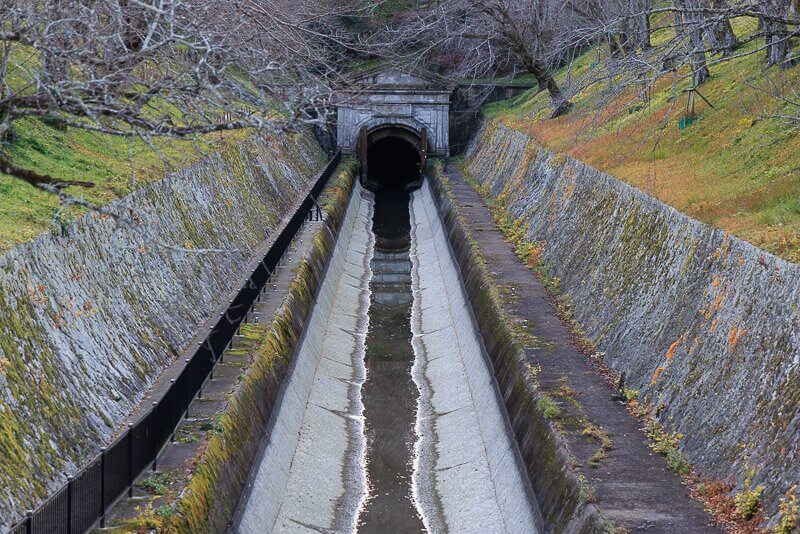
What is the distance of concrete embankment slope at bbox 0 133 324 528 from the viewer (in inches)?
471

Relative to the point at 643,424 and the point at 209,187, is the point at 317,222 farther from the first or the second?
the point at 643,424

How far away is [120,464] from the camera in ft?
40.6

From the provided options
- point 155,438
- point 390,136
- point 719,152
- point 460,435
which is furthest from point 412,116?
point 155,438

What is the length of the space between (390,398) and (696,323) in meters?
9.24

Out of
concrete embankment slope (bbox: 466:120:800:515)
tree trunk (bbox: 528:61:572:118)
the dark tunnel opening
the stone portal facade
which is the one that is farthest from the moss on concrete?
the dark tunnel opening

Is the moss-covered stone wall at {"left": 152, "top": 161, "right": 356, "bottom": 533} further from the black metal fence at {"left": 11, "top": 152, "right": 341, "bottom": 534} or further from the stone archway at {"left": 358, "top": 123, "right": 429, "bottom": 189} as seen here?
the stone archway at {"left": 358, "top": 123, "right": 429, "bottom": 189}

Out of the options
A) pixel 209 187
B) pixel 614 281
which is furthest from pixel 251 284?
pixel 614 281

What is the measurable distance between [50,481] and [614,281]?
11901mm

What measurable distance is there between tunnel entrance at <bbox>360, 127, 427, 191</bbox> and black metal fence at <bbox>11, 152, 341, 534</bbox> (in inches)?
1638

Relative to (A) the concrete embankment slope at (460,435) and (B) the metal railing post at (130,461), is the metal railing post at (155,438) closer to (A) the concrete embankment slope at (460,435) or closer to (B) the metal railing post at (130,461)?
(B) the metal railing post at (130,461)

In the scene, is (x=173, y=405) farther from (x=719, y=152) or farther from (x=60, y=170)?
(x=719, y=152)

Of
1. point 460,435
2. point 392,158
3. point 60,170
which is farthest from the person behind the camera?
point 392,158

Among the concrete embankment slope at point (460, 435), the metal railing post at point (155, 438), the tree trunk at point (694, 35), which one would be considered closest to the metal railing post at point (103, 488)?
the metal railing post at point (155, 438)

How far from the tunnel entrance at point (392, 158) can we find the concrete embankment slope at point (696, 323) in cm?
3454
